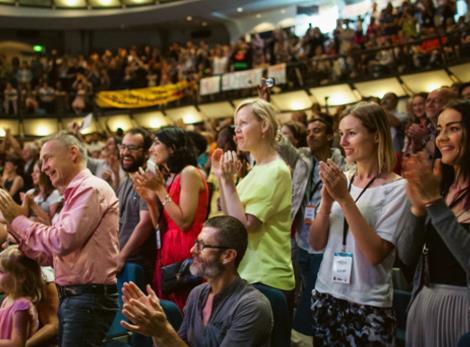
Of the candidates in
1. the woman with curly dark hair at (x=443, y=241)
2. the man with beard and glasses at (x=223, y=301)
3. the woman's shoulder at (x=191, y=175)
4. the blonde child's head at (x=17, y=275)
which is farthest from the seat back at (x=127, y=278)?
the woman with curly dark hair at (x=443, y=241)

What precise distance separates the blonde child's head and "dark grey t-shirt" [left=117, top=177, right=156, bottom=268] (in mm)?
590

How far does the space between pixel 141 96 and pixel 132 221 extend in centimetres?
1265

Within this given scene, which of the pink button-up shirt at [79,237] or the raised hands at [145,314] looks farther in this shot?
the pink button-up shirt at [79,237]

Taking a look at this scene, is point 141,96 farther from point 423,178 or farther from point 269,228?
point 423,178

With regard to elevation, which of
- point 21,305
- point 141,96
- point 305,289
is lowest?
point 21,305

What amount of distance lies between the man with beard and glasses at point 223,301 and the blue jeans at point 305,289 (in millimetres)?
641

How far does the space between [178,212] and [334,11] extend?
14010mm

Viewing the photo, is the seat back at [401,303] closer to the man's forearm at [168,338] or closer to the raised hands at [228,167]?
the raised hands at [228,167]

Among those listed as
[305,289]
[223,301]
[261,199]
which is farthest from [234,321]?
[305,289]

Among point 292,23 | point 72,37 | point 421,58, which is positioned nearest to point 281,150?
point 421,58

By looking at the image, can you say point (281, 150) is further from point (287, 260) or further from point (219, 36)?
point (219, 36)

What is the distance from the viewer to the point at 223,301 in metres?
2.25

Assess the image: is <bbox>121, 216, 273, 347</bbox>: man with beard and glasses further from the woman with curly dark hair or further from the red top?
the red top

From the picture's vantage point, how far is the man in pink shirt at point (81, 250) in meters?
2.76
